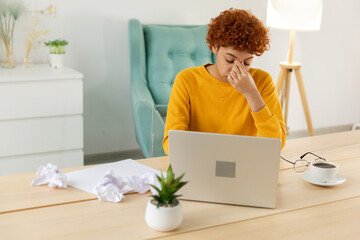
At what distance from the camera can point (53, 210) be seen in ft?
4.54

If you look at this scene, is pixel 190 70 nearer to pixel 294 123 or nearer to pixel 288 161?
pixel 288 161

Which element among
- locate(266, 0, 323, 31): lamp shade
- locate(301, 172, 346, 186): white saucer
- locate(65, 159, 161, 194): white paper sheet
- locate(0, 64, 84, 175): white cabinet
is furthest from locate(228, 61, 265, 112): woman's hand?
locate(266, 0, 323, 31): lamp shade

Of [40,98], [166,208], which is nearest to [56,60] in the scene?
[40,98]

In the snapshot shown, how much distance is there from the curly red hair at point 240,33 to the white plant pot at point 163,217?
78 cm

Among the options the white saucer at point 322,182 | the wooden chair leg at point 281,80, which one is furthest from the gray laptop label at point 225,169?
the wooden chair leg at point 281,80

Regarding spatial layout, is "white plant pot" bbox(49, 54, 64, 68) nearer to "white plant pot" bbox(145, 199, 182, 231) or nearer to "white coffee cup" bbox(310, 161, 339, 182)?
"white coffee cup" bbox(310, 161, 339, 182)

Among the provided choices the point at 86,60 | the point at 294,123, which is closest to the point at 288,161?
the point at 86,60

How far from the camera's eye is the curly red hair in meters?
1.82

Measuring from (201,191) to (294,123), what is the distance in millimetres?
3345

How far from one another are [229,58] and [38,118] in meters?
1.62

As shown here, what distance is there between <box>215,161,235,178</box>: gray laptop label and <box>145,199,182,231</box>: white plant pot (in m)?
0.21

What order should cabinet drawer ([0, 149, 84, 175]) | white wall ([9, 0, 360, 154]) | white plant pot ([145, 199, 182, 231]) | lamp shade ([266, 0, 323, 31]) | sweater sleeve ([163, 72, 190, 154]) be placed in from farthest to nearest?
lamp shade ([266, 0, 323, 31]) < white wall ([9, 0, 360, 154]) < cabinet drawer ([0, 149, 84, 175]) < sweater sleeve ([163, 72, 190, 154]) < white plant pot ([145, 199, 182, 231])

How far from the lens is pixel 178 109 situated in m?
1.96

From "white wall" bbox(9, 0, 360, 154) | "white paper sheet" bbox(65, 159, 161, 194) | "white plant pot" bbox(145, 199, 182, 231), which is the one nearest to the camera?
"white plant pot" bbox(145, 199, 182, 231)
